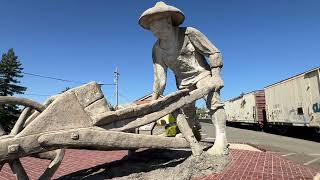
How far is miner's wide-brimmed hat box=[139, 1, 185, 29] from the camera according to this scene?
20.3 feet

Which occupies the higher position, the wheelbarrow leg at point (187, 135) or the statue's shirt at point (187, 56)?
the statue's shirt at point (187, 56)

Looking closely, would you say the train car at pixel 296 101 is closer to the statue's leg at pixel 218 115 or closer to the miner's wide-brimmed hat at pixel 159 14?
the statue's leg at pixel 218 115

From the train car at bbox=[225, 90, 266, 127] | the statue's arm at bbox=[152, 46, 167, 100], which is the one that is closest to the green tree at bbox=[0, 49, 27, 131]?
the train car at bbox=[225, 90, 266, 127]

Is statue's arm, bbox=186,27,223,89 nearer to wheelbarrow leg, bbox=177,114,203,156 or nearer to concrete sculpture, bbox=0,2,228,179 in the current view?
concrete sculpture, bbox=0,2,228,179

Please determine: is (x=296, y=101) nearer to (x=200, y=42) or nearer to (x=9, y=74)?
(x=200, y=42)

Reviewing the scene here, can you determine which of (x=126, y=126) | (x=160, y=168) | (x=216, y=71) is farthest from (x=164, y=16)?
(x=160, y=168)

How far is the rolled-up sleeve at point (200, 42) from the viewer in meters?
6.51

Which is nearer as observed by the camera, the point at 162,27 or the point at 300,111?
→ the point at 162,27

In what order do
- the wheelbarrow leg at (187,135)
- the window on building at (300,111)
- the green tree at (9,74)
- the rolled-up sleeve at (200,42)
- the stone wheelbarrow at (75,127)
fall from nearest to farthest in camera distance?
1. the stone wheelbarrow at (75,127)
2. the wheelbarrow leg at (187,135)
3. the rolled-up sleeve at (200,42)
4. the window on building at (300,111)
5. the green tree at (9,74)

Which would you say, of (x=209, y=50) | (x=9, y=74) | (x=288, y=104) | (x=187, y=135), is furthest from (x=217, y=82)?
(x=9, y=74)

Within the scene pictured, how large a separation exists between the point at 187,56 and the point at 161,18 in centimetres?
82

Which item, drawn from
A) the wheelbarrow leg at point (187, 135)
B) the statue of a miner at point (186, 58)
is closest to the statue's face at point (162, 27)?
the statue of a miner at point (186, 58)

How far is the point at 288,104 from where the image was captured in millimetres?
20531

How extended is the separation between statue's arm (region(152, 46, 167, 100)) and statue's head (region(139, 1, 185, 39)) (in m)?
0.50
